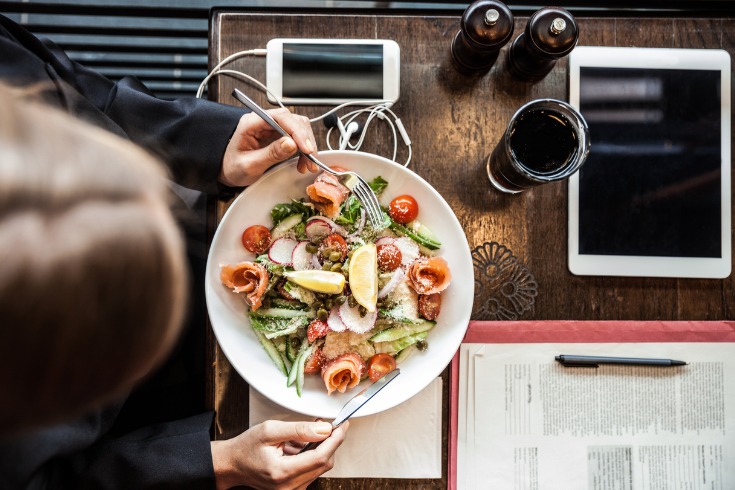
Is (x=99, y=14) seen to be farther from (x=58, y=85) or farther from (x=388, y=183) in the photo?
(x=388, y=183)

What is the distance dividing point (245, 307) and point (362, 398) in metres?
0.30

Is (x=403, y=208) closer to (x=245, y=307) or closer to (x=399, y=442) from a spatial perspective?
(x=245, y=307)

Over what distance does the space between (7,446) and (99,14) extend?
4.13ft

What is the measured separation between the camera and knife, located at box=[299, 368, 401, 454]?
968 mm

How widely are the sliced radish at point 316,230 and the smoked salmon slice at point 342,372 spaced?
245 millimetres

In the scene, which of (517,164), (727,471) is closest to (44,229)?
(517,164)

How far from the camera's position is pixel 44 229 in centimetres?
59

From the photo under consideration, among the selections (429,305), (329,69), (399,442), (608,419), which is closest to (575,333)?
(608,419)

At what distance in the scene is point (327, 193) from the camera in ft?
3.18

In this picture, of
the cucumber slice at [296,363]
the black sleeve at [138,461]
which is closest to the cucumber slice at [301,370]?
the cucumber slice at [296,363]

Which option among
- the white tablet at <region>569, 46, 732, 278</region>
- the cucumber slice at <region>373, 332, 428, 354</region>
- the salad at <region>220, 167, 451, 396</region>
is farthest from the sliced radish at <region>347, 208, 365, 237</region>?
the white tablet at <region>569, 46, 732, 278</region>

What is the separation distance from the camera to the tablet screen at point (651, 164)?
1.10m

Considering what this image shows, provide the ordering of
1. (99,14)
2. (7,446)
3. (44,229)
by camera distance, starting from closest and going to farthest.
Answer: (44,229) → (7,446) → (99,14)

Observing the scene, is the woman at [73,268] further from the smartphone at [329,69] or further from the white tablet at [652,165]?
the white tablet at [652,165]
